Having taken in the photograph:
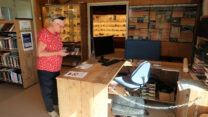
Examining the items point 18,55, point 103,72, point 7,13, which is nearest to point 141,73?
point 103,72

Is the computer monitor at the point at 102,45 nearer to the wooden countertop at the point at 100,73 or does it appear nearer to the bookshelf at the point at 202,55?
the wooden countertop at the point at 100,73

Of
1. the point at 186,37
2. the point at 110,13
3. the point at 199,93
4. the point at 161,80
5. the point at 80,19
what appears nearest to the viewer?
the point at 199,93

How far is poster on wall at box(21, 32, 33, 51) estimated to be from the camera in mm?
3416

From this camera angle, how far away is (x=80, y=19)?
4512 mm

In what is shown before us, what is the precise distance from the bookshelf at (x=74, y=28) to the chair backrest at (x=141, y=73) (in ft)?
8.86

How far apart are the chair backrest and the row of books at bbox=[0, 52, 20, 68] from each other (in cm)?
288

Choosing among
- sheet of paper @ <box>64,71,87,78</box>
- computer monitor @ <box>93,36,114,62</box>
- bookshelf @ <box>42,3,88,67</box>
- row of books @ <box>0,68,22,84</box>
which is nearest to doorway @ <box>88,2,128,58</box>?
bookshelf @ <box>42,3,88,67</box>

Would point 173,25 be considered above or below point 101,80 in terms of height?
above

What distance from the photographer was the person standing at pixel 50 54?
6.98 ft

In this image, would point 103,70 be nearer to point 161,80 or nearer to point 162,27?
point 161,80

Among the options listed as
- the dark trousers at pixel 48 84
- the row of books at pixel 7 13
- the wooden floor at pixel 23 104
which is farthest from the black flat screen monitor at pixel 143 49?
the row of books at pixel 7 13

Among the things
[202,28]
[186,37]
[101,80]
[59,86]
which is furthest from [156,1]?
[59,86]

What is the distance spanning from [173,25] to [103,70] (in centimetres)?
274

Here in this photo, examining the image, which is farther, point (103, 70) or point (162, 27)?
point (162, 27)
